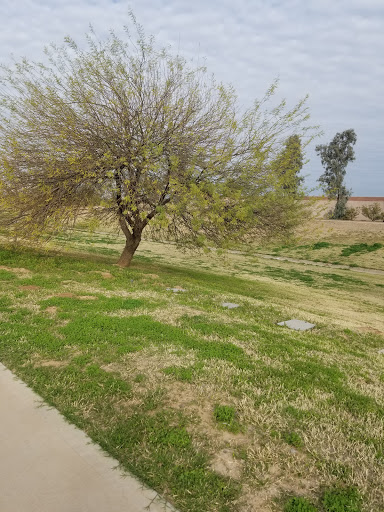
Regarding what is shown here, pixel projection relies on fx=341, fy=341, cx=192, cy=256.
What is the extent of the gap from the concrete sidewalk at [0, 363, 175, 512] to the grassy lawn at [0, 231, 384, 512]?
139 millimetres

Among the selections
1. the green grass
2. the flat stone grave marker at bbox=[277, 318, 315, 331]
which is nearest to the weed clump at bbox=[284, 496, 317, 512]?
the flat stone grave marker at bbox=[277, 318, 315, 331]

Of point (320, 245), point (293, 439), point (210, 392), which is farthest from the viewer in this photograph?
point (320, 245)

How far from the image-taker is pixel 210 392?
3.95 metres

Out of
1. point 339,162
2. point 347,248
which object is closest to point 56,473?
point 347,248

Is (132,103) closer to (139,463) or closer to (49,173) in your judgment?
(49,173)

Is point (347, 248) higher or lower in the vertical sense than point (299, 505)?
higher

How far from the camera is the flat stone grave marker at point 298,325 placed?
744 centimetres

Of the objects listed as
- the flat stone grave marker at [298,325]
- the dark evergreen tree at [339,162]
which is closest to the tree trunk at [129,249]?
the flat stone grave marker at [298,325]

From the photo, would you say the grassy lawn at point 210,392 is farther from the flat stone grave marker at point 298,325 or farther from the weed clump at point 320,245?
the weed clump at point 320,245

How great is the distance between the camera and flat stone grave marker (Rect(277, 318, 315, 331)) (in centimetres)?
744

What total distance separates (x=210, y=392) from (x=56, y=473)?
1815 millimetres

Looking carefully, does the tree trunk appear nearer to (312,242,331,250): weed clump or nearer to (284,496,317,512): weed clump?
(284,496,317,512): weed clump

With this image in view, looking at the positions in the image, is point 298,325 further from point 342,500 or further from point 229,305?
point 342,500

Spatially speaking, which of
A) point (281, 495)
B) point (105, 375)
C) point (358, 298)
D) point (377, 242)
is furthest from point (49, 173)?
point (377, 242)
